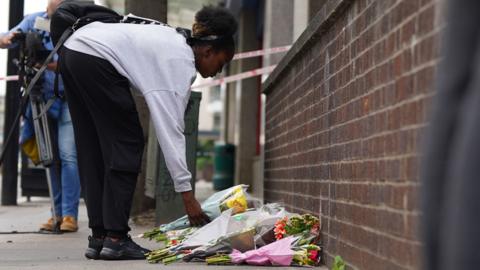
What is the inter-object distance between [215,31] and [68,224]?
2.70 metres

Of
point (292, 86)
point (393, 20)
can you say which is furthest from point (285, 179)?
point (393, 20)

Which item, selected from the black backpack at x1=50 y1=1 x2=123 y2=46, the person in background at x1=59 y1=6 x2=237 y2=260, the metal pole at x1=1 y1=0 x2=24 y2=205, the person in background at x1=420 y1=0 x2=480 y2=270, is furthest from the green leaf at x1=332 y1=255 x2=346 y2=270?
the metal pole at x1=1 y1=0 x2=24 y2=205

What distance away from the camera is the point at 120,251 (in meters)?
4.68

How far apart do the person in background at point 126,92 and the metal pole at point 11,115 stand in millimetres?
6257

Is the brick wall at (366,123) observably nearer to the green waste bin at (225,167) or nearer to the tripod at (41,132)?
the tripod at (41,132)

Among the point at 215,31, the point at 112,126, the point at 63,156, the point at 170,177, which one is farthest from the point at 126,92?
the point at 170,177

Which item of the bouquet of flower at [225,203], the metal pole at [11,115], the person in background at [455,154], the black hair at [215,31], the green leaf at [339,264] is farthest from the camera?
the metal pole at [11,115]

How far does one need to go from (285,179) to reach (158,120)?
2.46 m

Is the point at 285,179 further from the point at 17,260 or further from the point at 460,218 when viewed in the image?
the point at 460,218

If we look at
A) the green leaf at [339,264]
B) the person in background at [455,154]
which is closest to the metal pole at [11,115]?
the green leaf at [339,264]

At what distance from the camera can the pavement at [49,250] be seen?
448cm

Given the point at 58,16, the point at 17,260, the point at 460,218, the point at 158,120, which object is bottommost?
the point at 17,260

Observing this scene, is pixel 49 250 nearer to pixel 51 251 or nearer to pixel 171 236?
pixel 51 251

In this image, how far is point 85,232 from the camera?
268 inches
